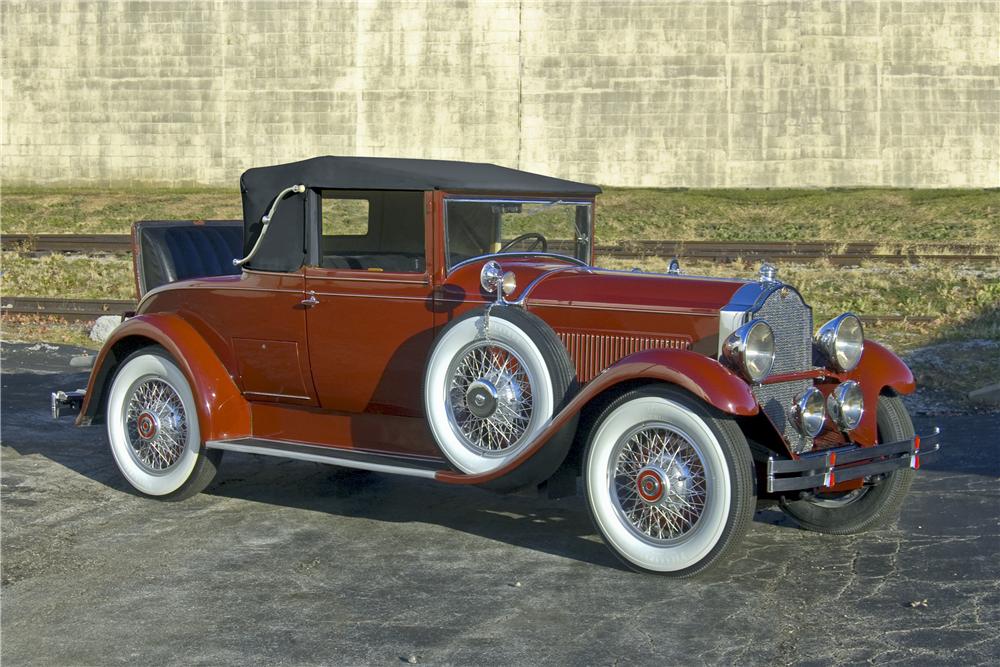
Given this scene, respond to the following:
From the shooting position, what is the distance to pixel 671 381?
512 centimetres

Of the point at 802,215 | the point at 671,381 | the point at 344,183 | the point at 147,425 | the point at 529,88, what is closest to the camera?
the point at 671,381

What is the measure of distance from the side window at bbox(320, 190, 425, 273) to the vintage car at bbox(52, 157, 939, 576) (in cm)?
2

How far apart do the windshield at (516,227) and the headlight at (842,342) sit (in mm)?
1464

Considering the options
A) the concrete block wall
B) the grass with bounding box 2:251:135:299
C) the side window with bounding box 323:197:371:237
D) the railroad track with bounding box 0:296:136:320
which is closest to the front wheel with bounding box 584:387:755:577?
the side window with bounding box 323:197:371:237

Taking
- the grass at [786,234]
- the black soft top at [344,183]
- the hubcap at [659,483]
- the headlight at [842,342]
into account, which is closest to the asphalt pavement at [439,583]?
the hubcap at [659,483]

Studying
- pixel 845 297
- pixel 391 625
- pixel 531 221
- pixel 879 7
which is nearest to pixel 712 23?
pixel 879 7

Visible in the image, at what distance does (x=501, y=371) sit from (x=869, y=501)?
1912 mm

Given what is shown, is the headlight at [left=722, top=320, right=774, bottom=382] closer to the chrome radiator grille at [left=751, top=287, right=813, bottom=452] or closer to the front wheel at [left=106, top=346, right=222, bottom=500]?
the chrome radiator grille at [left=751, top=287, right=813, bottom=452]

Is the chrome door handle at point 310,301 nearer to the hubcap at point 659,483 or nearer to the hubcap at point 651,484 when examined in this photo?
the hubcap at point 659,483

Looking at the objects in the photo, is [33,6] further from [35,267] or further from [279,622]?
[279,622]

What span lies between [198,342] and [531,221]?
196cm

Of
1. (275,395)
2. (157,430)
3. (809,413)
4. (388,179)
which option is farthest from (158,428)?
(809,413)

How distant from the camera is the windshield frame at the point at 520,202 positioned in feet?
20.2

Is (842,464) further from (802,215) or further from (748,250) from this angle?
(802,215)
